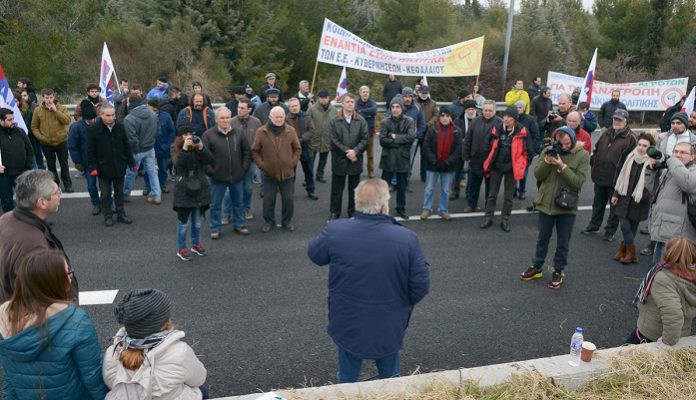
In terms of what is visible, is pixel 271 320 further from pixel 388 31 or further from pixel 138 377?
pixel 388 31

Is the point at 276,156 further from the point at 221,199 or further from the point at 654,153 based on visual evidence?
the point at 654,153

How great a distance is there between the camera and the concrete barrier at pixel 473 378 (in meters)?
3.55

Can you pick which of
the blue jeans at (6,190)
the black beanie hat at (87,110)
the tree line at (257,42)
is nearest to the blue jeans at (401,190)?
the black beanie hat at (87,110)

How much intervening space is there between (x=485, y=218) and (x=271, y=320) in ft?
14.5

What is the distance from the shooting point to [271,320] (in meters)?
5.66

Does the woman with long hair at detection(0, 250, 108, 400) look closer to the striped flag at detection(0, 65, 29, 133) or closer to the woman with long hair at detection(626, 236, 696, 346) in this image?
the woman with long hair at detection(626, 236, 696, 346)

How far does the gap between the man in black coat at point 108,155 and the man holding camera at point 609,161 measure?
684cm

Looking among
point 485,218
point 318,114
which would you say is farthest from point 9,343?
point 318,114

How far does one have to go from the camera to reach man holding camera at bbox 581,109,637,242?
25.5 feet

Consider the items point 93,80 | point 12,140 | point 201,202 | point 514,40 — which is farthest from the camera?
point 514,40

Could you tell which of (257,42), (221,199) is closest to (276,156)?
(221,199)

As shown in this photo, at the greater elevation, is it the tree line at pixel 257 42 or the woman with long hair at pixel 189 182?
the tree line at pixel 257 42

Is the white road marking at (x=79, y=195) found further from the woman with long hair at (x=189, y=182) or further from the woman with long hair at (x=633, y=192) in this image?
the woman with long hair at (x=633, y=192)

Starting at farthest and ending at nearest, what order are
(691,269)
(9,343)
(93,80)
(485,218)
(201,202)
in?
1. (93,80)
2. (485,218)
3. (201,202)
4. (691,269)
5. (9,343)
